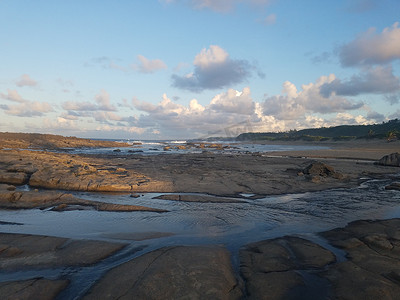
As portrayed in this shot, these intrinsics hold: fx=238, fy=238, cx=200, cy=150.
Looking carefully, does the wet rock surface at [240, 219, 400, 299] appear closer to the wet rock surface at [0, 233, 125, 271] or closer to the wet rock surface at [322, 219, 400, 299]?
the wet rock surface at [322, 219, 400, 299]

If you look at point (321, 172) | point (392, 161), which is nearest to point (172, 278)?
point (321, 172)

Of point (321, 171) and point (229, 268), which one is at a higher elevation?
point (321, 171)

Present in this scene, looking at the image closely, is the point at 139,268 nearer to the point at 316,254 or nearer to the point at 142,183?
the point at 316,254

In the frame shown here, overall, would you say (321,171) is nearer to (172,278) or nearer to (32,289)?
(172,278)

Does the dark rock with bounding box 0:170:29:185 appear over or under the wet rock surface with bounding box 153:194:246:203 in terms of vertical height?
over

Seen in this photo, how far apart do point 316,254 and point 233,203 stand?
549 cm

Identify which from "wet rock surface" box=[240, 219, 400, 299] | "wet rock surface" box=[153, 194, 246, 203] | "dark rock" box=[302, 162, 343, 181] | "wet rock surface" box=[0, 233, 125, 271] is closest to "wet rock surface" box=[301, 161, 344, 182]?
"dark rock" box=[302, 162, 343, 181]

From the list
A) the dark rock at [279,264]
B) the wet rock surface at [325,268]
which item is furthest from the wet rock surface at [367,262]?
the dark rock at [279,264]

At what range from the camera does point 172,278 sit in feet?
15.0

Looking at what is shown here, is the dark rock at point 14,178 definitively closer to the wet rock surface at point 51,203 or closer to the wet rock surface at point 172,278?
the wet rock surface at point 51,203

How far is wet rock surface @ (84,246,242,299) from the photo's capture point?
163 inches

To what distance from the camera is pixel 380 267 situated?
4.95 m

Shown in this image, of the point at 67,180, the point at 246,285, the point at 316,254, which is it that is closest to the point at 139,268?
the point at 246,285

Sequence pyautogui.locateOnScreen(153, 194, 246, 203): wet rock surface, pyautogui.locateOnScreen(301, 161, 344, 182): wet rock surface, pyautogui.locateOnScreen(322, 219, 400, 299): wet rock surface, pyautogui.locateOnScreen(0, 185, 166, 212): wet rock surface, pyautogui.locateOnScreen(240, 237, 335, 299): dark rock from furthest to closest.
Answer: pyautogui.locateOnScreen(301, 161, 344, 182): wet rock surface, pyautogui.locateOnScreen(153, 194, 246, 203): wet rock surface, pyautogui.locateOnScreen(0, 185, 166, 212): wet rock surface, pyautogui.locateOnScreen(240, 237, 335, 299): dark rock, pyautogui.locateOnScreen(322, 219, 400, 299): wet rock surface
